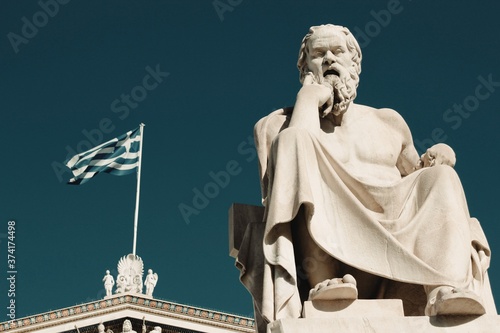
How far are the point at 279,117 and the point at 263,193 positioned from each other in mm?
528

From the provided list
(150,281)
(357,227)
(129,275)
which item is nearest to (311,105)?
(357,227)

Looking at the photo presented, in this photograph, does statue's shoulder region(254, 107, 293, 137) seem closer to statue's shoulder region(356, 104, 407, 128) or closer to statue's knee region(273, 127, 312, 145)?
statue's shoulder region(356, 104, 407, 128)

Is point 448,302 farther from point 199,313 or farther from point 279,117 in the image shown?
point 199,313

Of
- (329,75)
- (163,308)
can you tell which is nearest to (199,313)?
(163,308)

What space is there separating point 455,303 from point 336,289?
1.95 ft

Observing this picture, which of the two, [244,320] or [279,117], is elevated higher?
[244,320]

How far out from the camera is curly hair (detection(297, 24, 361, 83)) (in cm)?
713

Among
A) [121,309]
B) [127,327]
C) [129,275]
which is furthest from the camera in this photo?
[129,275]

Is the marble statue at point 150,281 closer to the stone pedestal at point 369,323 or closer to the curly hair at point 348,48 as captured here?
Answer: the curly hair at point 348,48

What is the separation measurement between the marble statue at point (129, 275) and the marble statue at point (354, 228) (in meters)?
27.7

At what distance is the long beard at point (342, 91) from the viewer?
6887mm

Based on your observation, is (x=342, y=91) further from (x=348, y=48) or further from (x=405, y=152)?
(x=405, y=152)

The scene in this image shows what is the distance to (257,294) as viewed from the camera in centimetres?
608

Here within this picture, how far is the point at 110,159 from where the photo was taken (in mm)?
29922
